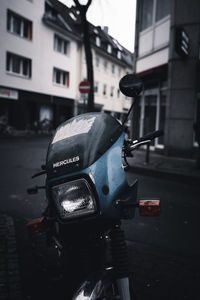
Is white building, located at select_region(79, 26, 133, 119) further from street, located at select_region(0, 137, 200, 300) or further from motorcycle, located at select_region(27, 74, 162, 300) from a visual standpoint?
motorcycle, located at select_region(27, 74, 162, 300)

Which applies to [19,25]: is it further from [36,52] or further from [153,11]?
[153,11]

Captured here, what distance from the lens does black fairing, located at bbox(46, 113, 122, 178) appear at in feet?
5.23

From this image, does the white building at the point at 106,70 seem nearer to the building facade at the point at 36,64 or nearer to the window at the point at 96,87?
the window at the point at 96,87

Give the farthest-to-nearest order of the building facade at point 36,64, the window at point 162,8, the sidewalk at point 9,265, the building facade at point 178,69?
the building facade at point 36,64 → the window at point 162,8 → the building facade at point 178,69 → the sidewalk at point 9,265

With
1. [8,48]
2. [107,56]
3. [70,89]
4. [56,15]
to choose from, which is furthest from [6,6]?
[107,56]

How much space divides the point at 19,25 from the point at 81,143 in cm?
2614

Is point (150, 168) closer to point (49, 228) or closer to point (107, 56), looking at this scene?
point (49, 228)

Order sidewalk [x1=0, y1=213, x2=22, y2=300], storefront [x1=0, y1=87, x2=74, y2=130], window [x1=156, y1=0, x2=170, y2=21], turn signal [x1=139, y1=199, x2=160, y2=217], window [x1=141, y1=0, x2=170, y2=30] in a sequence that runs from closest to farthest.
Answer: turn signal [x1=139, y1=199, x2=160, y2=217] < sidewalk [x1=0, y1=213, x2=22, y2=300] < window [x1=156, y1=0, x2=170, y2=21] < window [x1=141, y1=0, x2=170, y2=30] < storefront [x1=0, y1=87, x2=74, y2=130]

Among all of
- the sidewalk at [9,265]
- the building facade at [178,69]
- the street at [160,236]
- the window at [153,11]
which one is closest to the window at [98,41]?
the window at [153,11]

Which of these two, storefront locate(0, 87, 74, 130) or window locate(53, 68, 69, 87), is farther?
window locate(53, 68, 69, 87)

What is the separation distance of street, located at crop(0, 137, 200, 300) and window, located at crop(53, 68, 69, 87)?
77.7 feet

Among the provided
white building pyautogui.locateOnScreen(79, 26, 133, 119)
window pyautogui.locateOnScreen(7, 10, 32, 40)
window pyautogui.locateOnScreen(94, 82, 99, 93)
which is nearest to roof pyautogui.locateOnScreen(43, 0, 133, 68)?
white building pyautogui.locateOnScreen(79, 26, 133, 119)

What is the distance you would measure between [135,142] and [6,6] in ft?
81.4

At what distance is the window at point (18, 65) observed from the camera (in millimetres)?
24312
